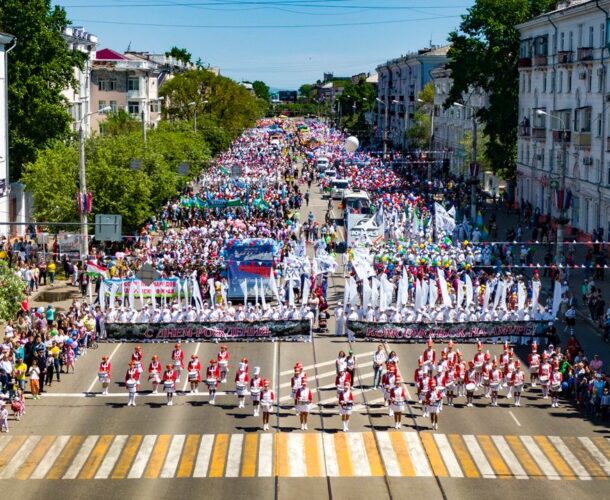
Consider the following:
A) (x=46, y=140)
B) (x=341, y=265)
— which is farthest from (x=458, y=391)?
(x=46, y=140)

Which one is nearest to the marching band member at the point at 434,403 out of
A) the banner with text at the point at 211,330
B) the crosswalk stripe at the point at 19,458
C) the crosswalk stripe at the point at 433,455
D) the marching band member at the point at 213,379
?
the crosswalk stripe at the point at 433,455

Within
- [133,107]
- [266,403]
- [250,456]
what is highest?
[133,107]

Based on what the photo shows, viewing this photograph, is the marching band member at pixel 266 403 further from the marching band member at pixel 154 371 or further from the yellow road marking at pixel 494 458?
the yellow road marking at pixel 494 458

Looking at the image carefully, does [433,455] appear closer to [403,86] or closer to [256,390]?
[256,390]

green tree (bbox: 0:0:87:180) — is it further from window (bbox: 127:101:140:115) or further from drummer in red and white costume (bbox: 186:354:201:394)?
window (bbox: 127:101:140:115)

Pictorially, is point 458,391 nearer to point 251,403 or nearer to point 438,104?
point 251,403

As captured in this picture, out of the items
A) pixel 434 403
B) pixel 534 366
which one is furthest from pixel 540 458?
pixel 534 366
